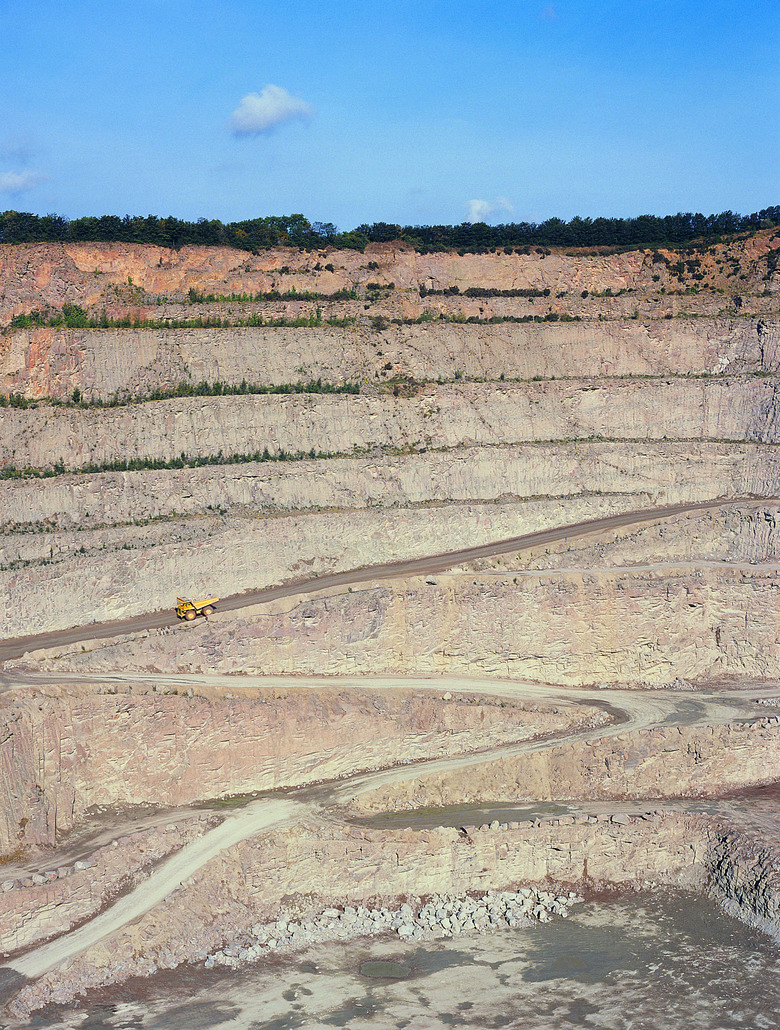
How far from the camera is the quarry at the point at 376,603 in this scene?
34906 millimetres

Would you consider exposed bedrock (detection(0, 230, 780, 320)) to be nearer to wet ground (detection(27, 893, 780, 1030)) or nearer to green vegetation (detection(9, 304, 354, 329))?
green vegetation (detection(9, 304, 354, 329))

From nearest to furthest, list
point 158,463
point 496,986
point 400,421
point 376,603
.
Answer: point 496,986, point 376,603, point 158,463, point 400,421

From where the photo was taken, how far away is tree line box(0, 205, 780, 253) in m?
66.8

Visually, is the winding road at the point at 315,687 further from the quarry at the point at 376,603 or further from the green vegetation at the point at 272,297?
the green vegetation at the point at 272,297

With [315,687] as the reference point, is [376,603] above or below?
above

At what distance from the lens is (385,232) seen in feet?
246

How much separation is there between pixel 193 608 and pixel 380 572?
29.7 feet

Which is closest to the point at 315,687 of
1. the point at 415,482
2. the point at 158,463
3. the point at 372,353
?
the point at 415,482

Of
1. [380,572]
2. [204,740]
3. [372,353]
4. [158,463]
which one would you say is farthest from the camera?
[372,353]

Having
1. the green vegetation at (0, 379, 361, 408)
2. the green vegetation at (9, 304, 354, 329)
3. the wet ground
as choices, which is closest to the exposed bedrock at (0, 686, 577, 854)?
the wet ground

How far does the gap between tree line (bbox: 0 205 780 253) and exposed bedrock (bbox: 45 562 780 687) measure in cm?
3087

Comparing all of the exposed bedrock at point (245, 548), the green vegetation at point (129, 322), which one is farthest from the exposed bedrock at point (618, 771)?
the green vegetation at point (129, 322)

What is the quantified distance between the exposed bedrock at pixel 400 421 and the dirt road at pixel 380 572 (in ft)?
20.0

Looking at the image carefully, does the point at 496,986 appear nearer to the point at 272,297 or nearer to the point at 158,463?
the point at 158,463
